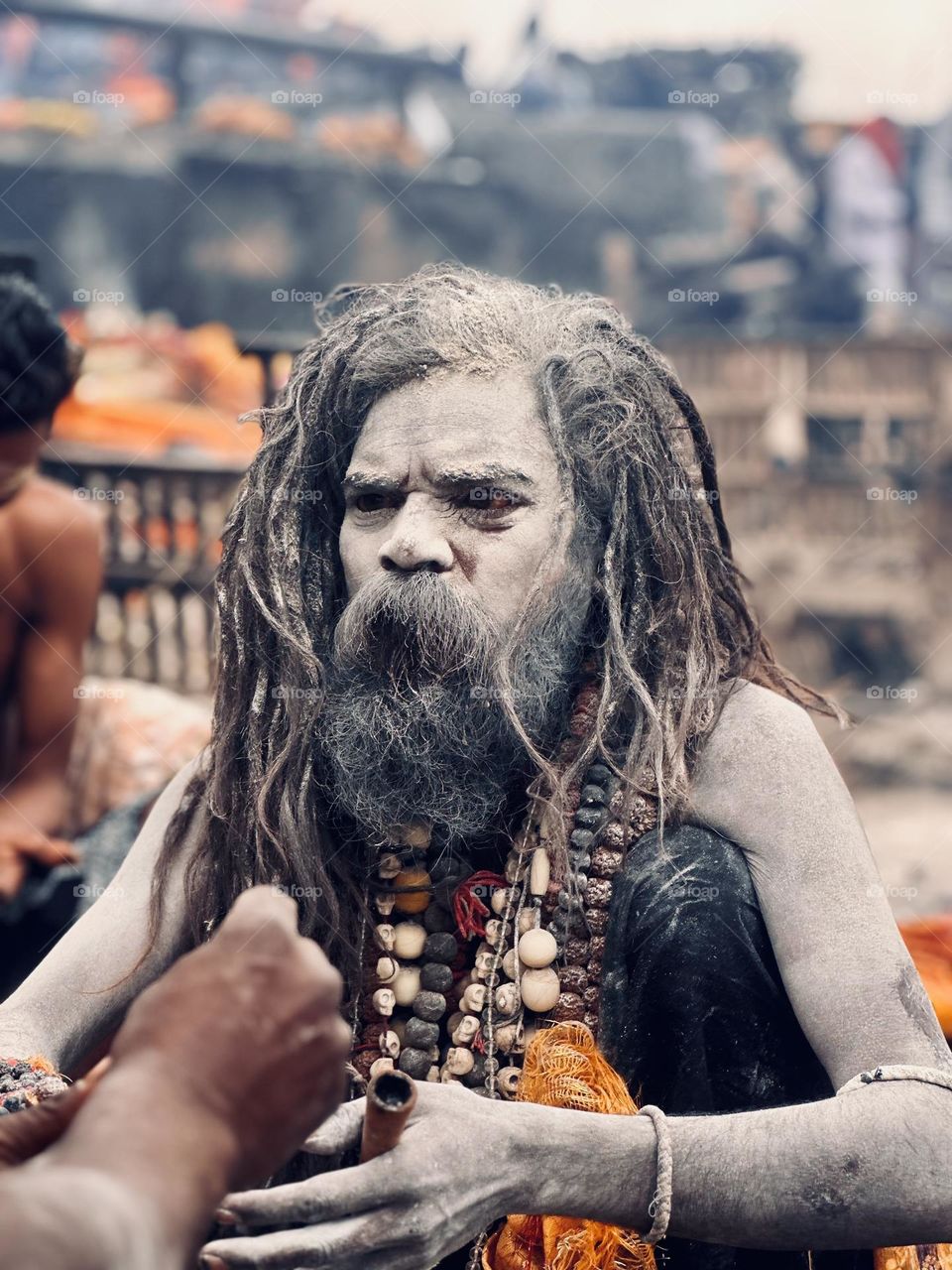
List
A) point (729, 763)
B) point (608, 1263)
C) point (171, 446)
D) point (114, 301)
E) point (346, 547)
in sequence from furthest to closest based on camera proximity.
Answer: point (114, 301) → point (171, 446) → point (346, 547) → point (729, 763) → point (608, 1263)

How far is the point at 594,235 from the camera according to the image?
14.2m

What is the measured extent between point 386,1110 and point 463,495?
1349mm

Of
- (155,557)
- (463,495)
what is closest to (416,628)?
(463,495)

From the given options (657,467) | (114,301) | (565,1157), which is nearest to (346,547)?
(657,467)

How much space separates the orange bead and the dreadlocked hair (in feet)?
0.30

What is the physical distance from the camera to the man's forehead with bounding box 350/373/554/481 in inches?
124

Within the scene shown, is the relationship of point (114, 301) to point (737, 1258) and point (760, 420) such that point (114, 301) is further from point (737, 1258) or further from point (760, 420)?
point (737, 1258)

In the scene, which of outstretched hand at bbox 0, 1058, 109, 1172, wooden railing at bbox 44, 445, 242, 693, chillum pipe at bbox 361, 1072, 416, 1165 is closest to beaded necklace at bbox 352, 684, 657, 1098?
chillum pipe at bbox 361, 1072, 416, 1165

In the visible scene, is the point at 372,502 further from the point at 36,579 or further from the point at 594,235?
the point at 594,235

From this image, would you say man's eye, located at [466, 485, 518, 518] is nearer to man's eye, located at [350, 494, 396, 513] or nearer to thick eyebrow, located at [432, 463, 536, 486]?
thick eyebrow, located at [432, 463, 536, 486]

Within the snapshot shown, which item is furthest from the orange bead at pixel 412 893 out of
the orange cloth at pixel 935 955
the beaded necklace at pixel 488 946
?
the orange cloth at pixel 935 955

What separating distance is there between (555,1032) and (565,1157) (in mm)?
410

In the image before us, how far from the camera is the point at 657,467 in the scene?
10.8ft

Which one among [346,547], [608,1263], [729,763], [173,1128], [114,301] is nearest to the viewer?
[173,1128]
